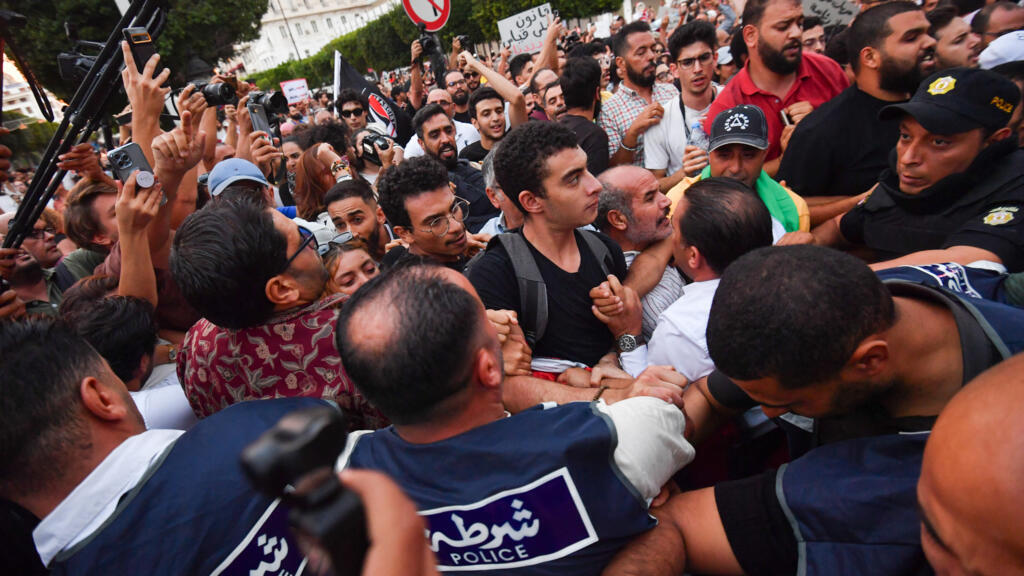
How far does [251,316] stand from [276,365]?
0.65ft

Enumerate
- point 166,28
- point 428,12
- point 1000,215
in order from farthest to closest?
point 166,28, point 428,12, point 1000,215

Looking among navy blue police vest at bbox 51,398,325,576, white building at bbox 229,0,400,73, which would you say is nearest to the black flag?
navy blue police vest at bbox 51,398,325,576

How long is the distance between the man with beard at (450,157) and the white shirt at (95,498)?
3329 mm

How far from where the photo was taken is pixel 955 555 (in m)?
0.93

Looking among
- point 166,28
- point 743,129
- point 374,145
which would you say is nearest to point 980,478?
point 743,129

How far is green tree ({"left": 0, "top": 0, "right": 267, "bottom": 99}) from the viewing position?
16.6m

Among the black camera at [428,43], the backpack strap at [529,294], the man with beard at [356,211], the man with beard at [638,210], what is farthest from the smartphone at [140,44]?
the black camera at [428,43]

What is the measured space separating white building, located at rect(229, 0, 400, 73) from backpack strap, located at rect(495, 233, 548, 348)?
315 ft

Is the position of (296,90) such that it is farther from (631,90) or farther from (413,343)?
(413,343)

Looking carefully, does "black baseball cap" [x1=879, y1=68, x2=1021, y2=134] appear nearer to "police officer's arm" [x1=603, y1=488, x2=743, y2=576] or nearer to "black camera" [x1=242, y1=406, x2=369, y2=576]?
"police officer's arm" [x1=603, y1=488, x2=743, y2=576]

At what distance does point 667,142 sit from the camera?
4.41 m

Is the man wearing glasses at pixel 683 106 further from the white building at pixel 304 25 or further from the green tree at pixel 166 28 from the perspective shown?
the white building at pixel 304 25

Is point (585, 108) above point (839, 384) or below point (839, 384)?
above

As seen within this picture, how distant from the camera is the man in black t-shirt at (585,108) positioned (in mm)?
4309
